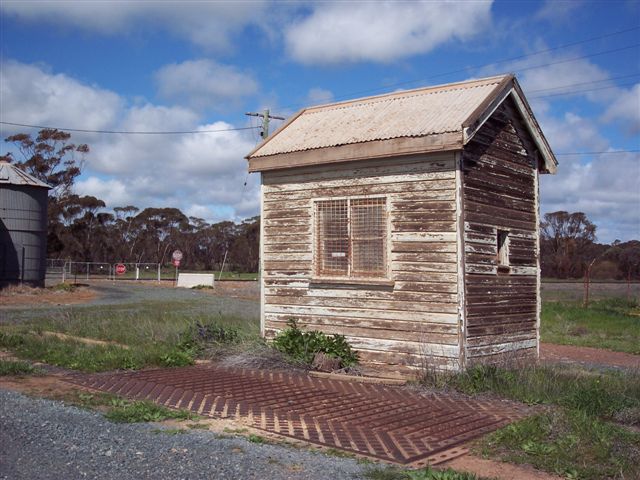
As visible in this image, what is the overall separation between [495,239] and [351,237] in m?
2.32

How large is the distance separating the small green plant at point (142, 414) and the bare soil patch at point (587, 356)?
25.6 ft

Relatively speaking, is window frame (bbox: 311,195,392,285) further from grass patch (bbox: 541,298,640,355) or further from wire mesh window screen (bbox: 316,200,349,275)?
grass patch (bbox: 541,298,640,355)

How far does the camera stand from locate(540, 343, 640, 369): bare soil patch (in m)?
12.9

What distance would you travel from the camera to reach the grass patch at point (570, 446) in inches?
223

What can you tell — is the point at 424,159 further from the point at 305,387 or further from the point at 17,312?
the point at 17,312

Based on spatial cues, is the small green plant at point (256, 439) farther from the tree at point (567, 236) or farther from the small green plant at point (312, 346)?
the tree at point (567, 236)

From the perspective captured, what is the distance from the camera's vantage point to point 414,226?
34.3 ft

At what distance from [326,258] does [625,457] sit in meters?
6.47

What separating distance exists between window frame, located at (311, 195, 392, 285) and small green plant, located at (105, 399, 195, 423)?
4.26 metres

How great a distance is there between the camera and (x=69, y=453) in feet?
19.5

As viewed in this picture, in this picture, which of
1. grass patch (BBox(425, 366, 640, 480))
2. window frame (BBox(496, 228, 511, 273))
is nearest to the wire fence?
window frame (BBox(496, 228, 511, 273))

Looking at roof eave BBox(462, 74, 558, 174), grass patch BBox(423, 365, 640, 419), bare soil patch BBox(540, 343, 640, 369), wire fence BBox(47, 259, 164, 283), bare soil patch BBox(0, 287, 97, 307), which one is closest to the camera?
grass patch BBox(423, 365, 640, 419)

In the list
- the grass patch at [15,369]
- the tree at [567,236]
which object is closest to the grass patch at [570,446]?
the grass patch at [15,369]

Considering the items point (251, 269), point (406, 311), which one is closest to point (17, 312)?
point (406, 311)
